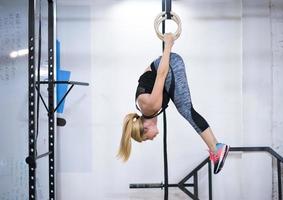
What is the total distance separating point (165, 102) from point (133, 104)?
1393 millimetres

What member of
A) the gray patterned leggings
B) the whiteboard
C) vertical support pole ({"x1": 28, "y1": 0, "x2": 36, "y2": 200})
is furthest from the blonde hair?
the whiteboard

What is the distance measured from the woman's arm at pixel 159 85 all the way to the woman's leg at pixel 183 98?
0.07m

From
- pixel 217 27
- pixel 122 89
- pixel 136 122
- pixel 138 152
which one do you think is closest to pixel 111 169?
pixel 138 152

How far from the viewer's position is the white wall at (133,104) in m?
3.25

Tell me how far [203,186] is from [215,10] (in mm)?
1911

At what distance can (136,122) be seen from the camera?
1932 mm

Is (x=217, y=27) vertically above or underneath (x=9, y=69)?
above

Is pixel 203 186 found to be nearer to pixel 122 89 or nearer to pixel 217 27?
pixel 122 89

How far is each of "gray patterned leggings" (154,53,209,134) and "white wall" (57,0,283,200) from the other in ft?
4.51

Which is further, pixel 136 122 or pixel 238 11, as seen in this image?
pixel 238 11

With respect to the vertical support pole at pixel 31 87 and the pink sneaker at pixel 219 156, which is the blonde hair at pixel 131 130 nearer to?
the pink sneaker at pixel 219 156

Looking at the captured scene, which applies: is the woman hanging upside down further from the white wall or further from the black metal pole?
the white wall

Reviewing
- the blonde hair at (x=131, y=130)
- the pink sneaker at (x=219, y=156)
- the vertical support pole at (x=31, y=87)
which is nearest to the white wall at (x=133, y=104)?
the vertical support pole at (x=31, y=87)

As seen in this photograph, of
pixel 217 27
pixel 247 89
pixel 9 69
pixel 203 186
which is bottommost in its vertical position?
pixel 203 186
